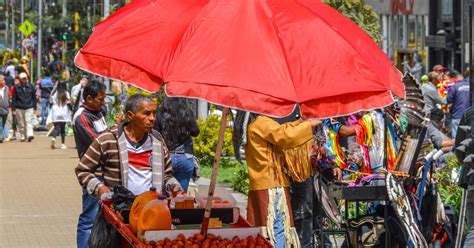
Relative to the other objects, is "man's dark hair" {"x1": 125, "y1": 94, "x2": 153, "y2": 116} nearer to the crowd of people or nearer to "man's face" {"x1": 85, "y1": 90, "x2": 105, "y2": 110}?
the crowd of people

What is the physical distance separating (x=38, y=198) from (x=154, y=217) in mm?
10161

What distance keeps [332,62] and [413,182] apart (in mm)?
3487

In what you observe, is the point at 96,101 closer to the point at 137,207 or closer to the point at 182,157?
the point at 182,157

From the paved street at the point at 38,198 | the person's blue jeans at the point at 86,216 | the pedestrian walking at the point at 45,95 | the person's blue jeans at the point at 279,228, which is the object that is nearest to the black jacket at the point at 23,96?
the paved street at the point at 38,198

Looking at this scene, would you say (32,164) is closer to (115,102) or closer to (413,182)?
(115,102)

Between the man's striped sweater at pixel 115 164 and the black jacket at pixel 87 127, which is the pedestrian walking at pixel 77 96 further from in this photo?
the man's striped sweater at pixel 115 164

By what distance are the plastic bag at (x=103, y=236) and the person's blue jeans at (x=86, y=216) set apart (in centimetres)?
225

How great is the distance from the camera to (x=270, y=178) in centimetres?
948

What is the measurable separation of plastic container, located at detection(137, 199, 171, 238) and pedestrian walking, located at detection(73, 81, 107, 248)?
3050 mm

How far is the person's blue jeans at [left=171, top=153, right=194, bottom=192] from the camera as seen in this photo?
435 inches

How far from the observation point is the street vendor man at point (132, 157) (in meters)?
8.23

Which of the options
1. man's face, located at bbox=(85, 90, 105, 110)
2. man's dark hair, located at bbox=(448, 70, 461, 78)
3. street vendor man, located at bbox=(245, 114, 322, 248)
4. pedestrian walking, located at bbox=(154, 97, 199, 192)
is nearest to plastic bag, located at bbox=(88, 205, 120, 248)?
street vendor man, located at bbox=(245, 114, 322, 248)

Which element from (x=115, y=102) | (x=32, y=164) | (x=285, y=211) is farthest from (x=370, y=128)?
(x=115, y=102)

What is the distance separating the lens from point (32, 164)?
76.3 ft
